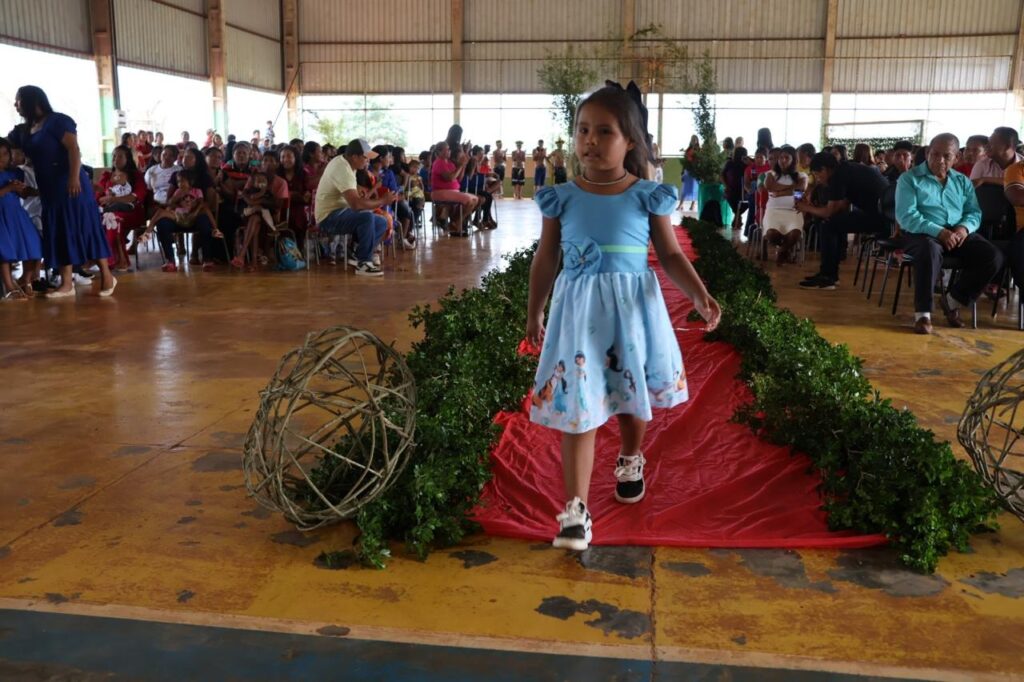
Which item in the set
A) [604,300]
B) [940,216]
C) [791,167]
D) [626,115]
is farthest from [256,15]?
[604,300]

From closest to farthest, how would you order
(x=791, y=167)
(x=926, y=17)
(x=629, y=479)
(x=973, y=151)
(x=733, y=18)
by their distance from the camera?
(x=629, y=479) < (x=973, y=151) < (x=791, y=167) < (x=926, y=17) < (x=733, y=18)

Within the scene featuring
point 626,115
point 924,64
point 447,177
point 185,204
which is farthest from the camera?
point 924,64

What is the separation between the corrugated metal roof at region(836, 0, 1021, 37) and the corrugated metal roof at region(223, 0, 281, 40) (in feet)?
47.9

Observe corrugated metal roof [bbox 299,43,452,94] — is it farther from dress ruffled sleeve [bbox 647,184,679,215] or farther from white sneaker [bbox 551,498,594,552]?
white sneaker [bbox 551,498,594,552]

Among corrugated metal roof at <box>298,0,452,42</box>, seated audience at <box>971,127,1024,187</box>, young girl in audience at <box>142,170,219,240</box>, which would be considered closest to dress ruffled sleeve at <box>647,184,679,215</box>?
seated audience at <box>971,127,1024,187</box>

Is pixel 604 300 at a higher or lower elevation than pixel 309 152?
lower

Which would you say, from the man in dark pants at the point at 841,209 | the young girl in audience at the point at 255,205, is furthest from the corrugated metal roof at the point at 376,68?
the man in dark pants at the point at 841,209

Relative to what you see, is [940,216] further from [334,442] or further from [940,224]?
[334,442]

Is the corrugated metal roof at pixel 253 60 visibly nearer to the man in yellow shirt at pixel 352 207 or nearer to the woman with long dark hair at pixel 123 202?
the woman with long dark hair at pixel 123 202

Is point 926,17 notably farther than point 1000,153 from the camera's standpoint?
Yes

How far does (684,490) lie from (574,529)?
25.8 inches

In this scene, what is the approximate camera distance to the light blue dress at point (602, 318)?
2596mm

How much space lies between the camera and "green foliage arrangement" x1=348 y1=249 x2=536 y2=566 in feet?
8.66

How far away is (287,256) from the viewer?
30.0ft
